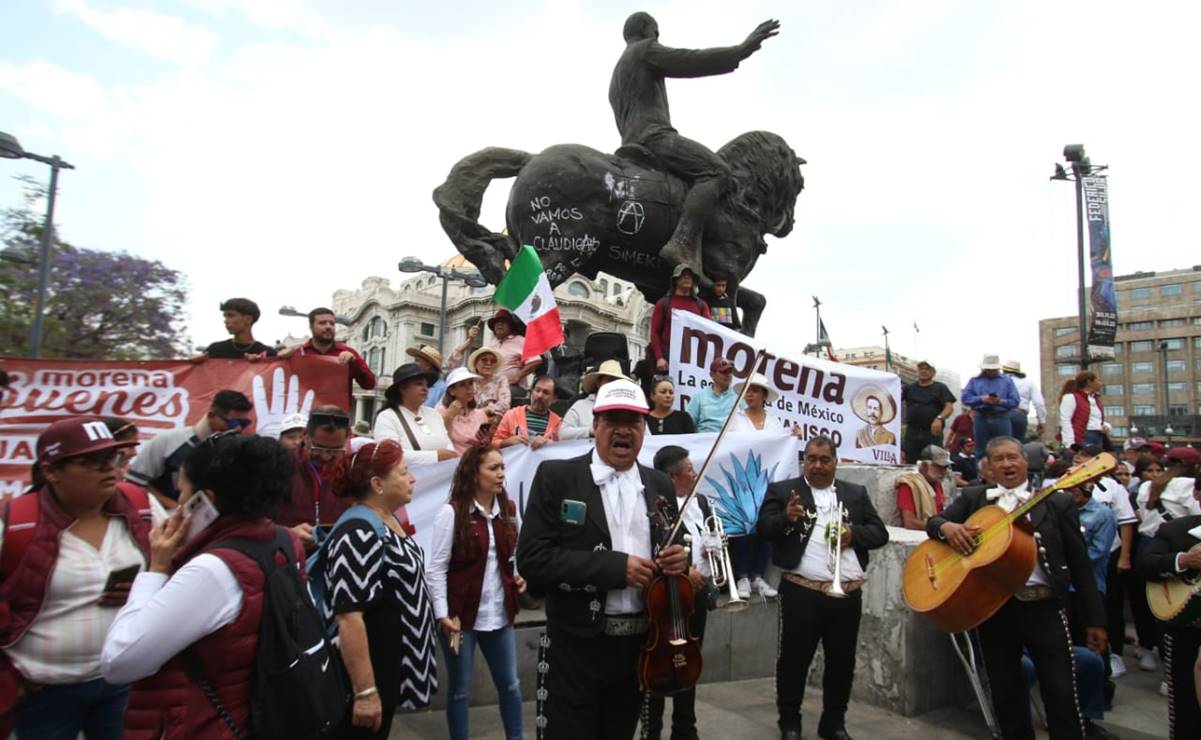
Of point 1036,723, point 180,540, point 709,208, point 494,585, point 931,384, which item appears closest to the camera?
point 180,540

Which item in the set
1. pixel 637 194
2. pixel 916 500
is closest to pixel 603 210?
pixel 637 194

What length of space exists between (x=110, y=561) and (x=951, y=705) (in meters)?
5.27

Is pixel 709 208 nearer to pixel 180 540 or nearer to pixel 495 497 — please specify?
pixel 495 497

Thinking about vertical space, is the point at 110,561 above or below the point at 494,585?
above

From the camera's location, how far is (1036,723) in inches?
211

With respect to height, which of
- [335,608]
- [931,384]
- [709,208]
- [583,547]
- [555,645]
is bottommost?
[555,645]

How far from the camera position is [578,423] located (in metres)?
6.52

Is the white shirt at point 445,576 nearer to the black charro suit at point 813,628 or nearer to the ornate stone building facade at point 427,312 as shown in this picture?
the black charro suit at point 813,628

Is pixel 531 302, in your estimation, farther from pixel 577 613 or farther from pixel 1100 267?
pixel 1100 267

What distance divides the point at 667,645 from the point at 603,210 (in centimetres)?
647

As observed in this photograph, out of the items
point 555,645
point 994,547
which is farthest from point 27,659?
point 994,547

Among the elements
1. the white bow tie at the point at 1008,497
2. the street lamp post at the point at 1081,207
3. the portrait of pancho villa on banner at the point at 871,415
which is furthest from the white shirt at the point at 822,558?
the street lamp post at the point at 1081,207

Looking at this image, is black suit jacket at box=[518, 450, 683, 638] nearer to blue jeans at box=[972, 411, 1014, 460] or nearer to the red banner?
the red banner

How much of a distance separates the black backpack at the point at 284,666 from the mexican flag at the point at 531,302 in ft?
16.4
